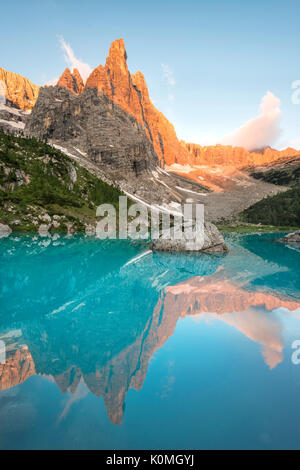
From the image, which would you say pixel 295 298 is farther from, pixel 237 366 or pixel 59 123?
pixel 59 123

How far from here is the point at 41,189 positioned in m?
74.8

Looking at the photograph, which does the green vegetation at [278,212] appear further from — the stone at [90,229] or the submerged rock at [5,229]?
the submerged rock at [5,229]

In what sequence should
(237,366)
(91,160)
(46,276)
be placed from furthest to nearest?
(91,160), (46,276), (237,366)

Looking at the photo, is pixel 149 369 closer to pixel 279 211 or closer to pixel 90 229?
pixel 90 229

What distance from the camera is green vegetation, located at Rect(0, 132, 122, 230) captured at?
2441 inches

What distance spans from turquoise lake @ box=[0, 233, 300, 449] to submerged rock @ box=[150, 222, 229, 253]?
16.4 meters

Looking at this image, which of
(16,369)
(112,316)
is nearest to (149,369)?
(16,369)

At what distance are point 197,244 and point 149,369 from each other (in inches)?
993

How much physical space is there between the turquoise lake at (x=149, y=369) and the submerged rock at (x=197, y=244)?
1642cm

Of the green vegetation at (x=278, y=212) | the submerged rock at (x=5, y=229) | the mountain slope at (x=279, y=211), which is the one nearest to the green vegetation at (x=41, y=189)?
the submerged rock at (x=5, y=229)

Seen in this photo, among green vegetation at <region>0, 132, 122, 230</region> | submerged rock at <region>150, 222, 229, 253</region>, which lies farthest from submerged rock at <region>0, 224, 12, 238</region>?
submerged rock at <region>150, 222, 229, 253</region>

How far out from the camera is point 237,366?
688 cm

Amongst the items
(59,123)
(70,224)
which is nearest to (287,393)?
(70,224)
